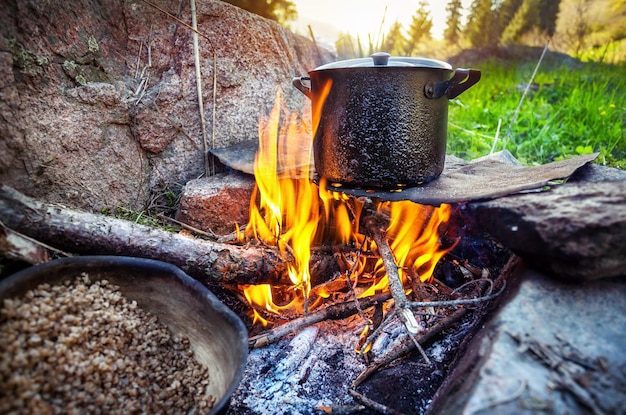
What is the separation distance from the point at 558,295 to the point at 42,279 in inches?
74.1

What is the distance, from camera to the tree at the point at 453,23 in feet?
24.7

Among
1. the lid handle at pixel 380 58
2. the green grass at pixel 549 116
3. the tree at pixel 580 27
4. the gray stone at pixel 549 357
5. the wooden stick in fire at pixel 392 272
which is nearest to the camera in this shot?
the gray stone at pixel 549 357

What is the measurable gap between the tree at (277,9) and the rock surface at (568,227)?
2.95 metres

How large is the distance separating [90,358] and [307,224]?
1.35m

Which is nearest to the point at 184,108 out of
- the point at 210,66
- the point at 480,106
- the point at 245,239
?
the point at 210,66

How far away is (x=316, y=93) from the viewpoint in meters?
1.98

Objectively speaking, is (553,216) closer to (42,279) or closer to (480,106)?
(42,279)

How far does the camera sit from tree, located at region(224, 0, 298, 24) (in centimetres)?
353

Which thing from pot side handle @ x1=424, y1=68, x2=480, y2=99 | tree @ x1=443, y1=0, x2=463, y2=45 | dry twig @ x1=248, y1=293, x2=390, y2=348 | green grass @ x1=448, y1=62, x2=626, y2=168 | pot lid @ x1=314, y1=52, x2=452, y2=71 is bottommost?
dry twig @ x1=248, y1=293, x2=390, y2=348

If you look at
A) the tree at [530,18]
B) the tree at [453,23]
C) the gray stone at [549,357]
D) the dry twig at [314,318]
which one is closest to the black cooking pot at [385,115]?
the dry twig at [314,318]

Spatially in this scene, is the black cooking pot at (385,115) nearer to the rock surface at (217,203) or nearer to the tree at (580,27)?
the rock surface at (217,203)

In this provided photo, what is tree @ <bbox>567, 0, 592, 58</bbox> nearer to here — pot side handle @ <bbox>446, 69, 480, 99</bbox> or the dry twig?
pot side handle @ <bbox>446, 69, 480, 99</bbox>

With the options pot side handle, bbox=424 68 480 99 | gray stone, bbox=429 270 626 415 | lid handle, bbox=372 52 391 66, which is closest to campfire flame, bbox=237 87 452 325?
lid handle, bbox=372 52 391 66

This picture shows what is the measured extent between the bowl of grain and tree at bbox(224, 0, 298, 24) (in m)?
2.88
